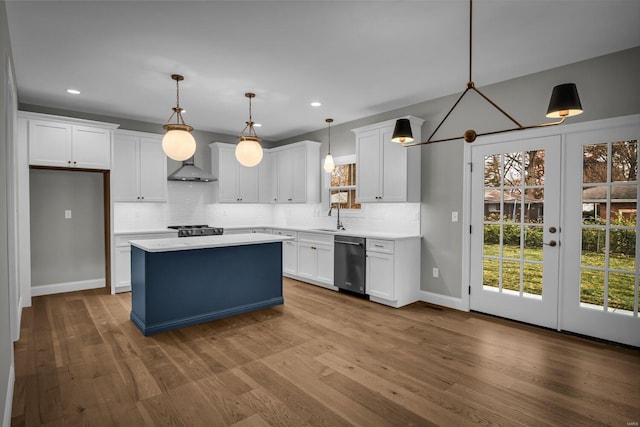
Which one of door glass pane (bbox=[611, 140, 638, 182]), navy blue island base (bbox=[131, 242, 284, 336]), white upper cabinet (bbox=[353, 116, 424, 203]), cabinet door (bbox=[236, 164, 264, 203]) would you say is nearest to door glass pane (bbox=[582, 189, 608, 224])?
door glass pane (bbox=[611, 140, 638, 182])

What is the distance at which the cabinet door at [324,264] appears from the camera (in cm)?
522

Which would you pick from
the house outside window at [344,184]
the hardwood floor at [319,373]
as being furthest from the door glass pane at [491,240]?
the house outside window at [344,184]

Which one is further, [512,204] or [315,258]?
[315,258]

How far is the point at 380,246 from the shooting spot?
14.8ft

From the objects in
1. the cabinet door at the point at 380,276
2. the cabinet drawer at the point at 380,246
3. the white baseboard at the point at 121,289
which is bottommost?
the white baseboard at the point at 121,289

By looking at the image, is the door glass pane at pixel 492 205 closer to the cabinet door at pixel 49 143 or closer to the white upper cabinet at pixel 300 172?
the white upper cabinet at pixel 300 172

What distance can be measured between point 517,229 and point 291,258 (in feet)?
11.3

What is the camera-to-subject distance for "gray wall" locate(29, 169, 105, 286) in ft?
16.0

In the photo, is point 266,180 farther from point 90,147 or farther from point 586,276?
point 586,276

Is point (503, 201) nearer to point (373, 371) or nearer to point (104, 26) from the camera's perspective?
point (373, 371)

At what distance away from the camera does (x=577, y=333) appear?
339cm

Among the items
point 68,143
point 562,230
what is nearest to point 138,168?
point 68,143

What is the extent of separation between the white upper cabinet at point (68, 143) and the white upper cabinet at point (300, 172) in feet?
8.92

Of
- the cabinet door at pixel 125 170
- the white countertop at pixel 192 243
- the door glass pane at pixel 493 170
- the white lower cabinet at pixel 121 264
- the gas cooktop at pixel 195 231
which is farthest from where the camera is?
the gas cooktop at pixel 195 231
